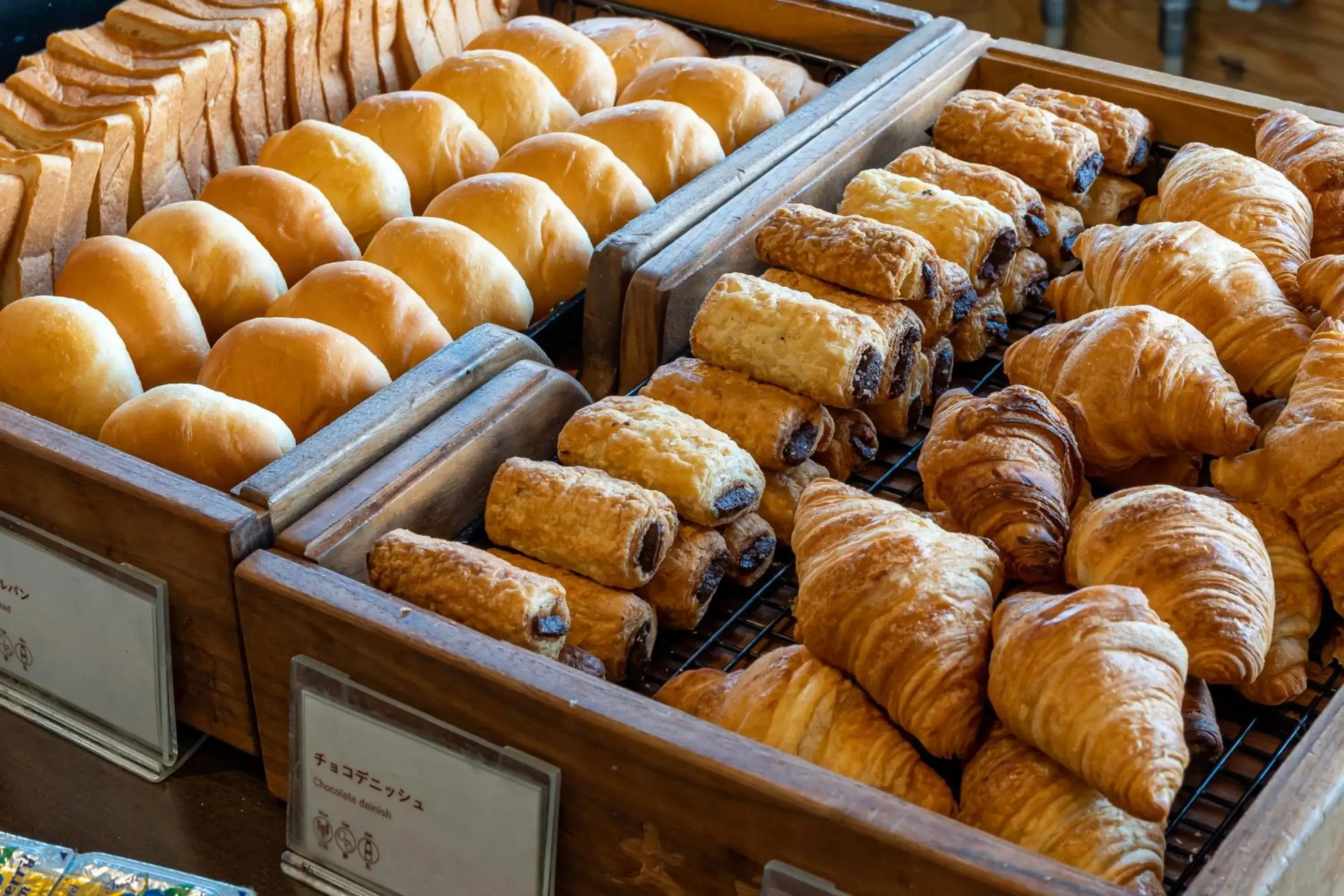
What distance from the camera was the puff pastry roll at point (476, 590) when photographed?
120 centimetres

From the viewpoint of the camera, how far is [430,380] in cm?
145

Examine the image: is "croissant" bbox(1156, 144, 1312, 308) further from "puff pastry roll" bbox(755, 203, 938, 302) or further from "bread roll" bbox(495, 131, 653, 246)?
"bread roll" bbox(495, 131, 653, 246)

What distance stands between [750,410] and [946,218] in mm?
414

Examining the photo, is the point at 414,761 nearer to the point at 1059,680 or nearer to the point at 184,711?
the point at 184,711

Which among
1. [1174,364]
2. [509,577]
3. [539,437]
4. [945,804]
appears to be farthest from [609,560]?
[1174,364]

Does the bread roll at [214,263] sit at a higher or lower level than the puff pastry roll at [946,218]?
lower

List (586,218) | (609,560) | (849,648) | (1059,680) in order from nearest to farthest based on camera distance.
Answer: (1059,680)
(849,648)
(609,560)
(586,218)

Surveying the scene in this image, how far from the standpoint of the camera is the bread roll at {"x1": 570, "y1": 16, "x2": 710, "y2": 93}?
91.0 inches

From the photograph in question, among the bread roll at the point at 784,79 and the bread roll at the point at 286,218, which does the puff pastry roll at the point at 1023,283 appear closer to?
the bread roll at the point at 784,79

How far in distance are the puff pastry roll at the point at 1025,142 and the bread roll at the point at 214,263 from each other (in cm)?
94

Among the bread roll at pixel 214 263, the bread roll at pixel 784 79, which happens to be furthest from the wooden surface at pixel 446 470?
the bread roll at pixel 784 79

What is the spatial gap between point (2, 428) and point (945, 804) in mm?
928

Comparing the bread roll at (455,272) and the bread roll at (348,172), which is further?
the bread roll at (348,172)

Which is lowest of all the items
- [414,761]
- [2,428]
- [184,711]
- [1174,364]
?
[184,711]
